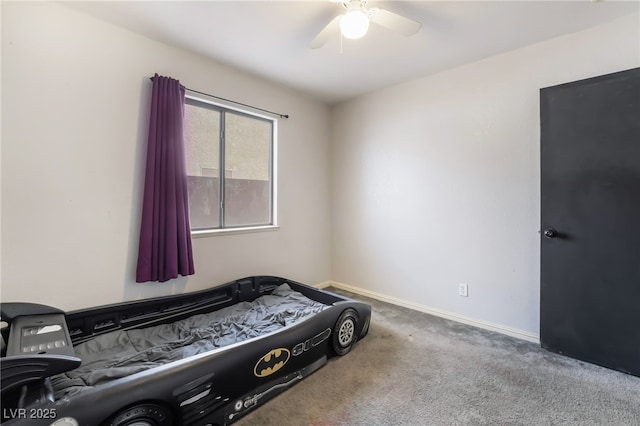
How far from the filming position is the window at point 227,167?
8.80 ft

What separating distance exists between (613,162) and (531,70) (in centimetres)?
98

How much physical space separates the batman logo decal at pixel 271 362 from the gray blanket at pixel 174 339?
394mm

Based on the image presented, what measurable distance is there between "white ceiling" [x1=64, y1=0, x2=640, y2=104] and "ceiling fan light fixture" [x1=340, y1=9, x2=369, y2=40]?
16.6 inches

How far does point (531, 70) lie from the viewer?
239 centimetres

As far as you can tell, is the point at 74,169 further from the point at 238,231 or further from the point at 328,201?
the point at 328,201

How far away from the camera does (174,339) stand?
200cm

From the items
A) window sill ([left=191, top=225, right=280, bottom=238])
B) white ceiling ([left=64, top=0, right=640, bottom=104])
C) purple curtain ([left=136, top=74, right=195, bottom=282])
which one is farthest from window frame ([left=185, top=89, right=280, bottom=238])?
white ceiling ([left=64, top=0, right=640, bottom=104])

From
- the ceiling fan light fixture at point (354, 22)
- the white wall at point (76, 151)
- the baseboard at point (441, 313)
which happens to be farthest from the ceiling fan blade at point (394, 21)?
the baseboard at point (441, 313)

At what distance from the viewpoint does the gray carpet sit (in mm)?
1532

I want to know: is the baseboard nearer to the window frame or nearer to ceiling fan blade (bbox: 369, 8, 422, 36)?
the window frame

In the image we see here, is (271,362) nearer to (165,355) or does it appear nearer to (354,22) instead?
(165,355)

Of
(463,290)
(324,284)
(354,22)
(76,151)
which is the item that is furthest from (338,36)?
(324,284)

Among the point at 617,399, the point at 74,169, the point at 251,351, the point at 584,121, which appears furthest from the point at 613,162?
the point at 74,169

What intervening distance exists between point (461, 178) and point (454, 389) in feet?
6.01
